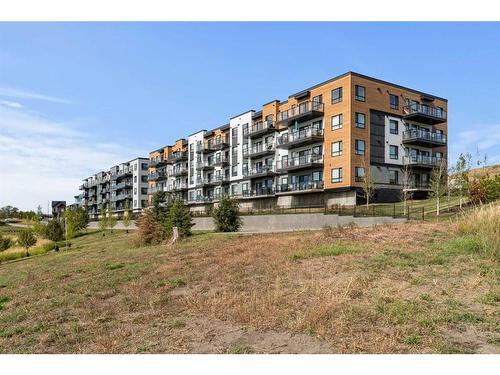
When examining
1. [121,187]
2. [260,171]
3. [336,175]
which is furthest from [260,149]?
[121,187]

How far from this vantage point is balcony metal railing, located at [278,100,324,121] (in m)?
44.7

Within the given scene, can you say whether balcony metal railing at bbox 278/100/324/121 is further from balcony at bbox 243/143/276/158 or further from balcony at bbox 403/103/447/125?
balcony at bbox 403/103/447/125

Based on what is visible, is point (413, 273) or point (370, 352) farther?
point (413, 273)

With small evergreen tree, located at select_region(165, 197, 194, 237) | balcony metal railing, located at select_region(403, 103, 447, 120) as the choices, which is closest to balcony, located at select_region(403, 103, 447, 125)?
balcony metal railing, located at select_region(403, 103, 447, 120)

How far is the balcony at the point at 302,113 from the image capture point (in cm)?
4466

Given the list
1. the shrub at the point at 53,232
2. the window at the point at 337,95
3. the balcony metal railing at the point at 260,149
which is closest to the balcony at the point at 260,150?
the balcony metal railing at the point at 260,149

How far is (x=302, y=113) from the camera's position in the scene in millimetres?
45594

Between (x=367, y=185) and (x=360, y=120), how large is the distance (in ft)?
26.7

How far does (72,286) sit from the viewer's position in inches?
459

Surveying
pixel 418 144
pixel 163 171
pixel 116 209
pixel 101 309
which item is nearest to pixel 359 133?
pixel 418 144

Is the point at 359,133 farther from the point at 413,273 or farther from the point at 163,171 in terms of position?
the point at 163,171

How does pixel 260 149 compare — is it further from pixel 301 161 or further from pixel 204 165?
pixel 204 165

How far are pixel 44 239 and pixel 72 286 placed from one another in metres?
45.5

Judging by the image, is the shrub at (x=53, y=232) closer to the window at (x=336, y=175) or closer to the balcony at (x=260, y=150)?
Answer: the balcony at (x=260, y=150)
